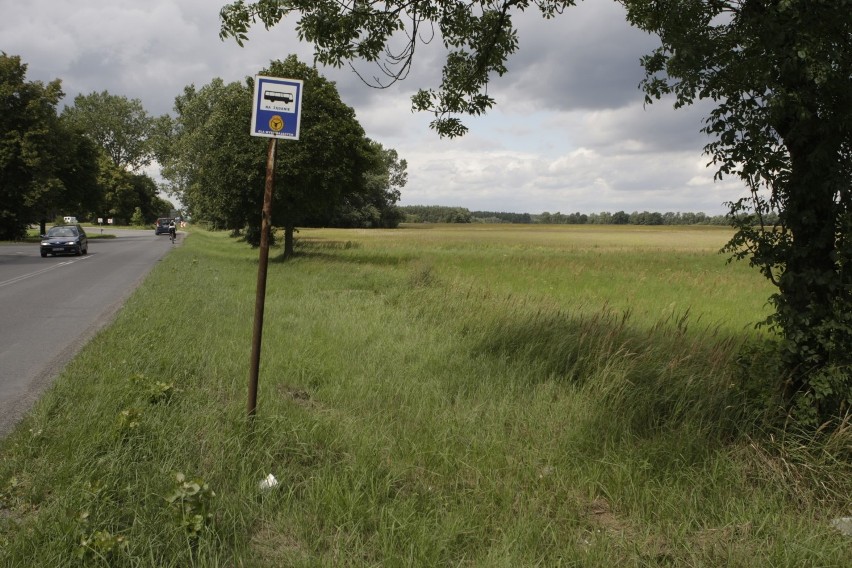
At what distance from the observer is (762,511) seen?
355 cm

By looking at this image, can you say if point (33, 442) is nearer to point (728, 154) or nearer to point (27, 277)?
point (728, 154)

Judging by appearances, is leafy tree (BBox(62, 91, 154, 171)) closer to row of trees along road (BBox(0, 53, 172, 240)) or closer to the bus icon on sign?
row of trees along road (BBox(0, 53, 172, 240))

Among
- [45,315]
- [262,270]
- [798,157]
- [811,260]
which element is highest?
[798,157]

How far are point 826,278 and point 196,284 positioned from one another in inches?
515

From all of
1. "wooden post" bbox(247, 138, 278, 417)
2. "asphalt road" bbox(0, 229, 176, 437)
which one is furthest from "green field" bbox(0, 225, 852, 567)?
"asphalt road" bbox(0, 229, 176, 437)

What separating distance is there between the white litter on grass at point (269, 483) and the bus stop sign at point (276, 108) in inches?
93.7

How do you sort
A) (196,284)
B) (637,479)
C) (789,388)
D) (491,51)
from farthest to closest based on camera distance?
(196,284) → (491,51) → (789,388) → (637,479)

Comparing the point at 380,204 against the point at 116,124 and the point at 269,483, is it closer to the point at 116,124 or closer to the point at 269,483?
the point at 116,124

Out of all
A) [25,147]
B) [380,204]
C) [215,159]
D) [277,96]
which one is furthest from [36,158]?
[380,204]

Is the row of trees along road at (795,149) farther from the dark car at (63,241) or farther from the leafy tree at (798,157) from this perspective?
the dark car at (63,241)

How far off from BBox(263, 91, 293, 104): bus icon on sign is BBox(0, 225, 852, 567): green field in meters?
2.37

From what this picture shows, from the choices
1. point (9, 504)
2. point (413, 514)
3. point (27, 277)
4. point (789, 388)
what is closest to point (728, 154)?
point (789, 388)

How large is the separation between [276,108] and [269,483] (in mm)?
2632

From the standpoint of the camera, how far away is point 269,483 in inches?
141
